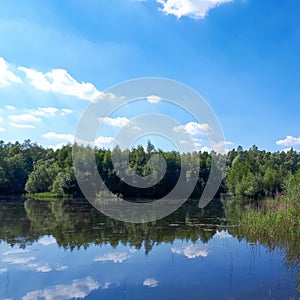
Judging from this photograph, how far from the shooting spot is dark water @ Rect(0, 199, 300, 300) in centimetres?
744

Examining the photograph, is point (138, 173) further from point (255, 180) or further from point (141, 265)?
point (141, 265)

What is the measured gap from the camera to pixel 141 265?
9.73 metres

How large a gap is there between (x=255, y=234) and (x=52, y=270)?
8.21 metres

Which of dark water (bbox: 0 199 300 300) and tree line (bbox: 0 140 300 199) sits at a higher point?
tree line (bbox: 0 140 300 199)

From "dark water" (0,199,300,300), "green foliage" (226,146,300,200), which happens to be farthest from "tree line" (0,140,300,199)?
"dark water" (0,199,300,300)

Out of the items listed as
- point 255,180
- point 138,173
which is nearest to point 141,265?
point 255,180

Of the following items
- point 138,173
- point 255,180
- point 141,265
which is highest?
point 138,173

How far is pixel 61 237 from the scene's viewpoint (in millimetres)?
14133

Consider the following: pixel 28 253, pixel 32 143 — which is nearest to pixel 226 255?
pixel 28 253

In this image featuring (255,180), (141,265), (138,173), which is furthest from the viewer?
(138,173)

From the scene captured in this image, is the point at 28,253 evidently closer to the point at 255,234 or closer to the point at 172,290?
the point at 172,290

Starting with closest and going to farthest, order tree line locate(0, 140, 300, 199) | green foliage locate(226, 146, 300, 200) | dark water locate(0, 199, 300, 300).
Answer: dark water locate(0, 199, 300, 300), green foliage locate(226, 146, 300, 200), tree line locate(0, 140, 300, 199)

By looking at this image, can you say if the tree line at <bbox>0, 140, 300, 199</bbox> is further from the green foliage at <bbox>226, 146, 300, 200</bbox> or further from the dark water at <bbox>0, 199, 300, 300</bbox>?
the dark water at <bbox>0, 199, 300, 300</bbox>

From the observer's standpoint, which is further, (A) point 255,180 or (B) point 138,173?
(B) point 138,173
